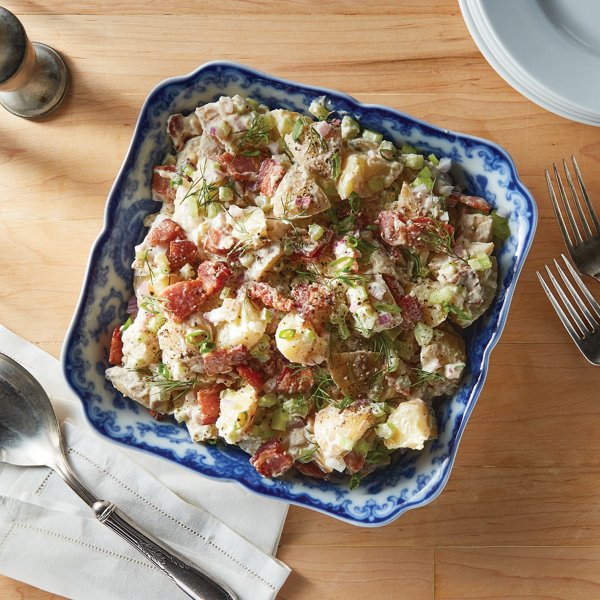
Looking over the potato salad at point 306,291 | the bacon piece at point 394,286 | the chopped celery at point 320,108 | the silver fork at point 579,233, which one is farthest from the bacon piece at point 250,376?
the silver fork at point 579,233

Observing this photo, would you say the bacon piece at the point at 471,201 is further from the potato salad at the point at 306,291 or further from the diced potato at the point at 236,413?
the diced potato at the point at 236,413

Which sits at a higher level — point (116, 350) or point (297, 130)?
point (297, 130)

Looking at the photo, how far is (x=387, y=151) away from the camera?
6.61 feet

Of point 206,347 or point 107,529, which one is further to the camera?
point 107,529

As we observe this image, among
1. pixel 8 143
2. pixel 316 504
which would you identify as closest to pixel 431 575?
pixel 316 504

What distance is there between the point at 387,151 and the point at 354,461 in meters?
0.87

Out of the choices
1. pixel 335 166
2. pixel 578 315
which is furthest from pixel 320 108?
pixel 578 315

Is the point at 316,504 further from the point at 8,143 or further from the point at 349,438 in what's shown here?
the point at 8,143

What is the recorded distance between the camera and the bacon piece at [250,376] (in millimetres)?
1950

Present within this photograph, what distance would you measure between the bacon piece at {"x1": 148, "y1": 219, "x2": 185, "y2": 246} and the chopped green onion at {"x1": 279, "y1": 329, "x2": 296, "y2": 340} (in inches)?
16.4

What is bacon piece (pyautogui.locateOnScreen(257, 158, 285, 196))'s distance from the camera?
1.97m

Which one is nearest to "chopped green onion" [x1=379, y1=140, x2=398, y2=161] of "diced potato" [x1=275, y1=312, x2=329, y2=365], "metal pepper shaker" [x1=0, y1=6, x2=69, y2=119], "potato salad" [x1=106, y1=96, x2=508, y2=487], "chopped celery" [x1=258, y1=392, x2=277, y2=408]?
"potato salad" [x1=106, y1=96, x2=508, y2=487]

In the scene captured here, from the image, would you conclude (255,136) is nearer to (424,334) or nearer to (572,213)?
(424,334)

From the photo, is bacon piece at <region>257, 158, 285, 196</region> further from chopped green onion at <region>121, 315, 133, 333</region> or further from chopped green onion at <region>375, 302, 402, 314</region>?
chopped green onion at <region>121, 315, 133, 333</region>
